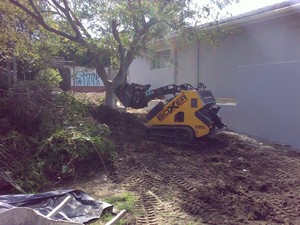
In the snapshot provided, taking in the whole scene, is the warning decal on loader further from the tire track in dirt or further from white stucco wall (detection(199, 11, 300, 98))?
white stucco wall (detection(199, 11, 300, 98))

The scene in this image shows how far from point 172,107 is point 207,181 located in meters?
3.29

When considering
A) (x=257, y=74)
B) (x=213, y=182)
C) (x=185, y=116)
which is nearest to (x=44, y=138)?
(x=213, y=182)

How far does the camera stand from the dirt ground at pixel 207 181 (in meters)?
4.78

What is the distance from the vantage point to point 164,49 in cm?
1859

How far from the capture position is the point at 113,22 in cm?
1148

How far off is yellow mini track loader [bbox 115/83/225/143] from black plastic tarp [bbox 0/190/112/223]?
179 inches

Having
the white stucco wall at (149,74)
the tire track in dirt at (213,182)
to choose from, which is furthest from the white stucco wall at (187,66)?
the tire track in dirt at (213,182)

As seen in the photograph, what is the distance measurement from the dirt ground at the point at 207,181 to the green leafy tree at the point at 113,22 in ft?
11.1

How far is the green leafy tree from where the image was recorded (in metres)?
10.8

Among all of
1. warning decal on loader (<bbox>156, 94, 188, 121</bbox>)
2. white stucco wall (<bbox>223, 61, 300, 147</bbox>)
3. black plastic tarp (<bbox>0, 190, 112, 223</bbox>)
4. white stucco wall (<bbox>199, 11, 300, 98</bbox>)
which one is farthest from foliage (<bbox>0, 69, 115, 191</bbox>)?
white stucco wall (<bbox>199, 11, 300, 98</bbox>)

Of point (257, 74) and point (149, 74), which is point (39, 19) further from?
point (149, 74)

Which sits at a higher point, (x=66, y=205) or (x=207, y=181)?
(x=66, y=205)

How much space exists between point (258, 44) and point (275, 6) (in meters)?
1.39

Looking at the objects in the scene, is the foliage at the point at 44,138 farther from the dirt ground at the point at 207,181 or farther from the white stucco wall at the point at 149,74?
the white stucco wall at the point at 149,74
